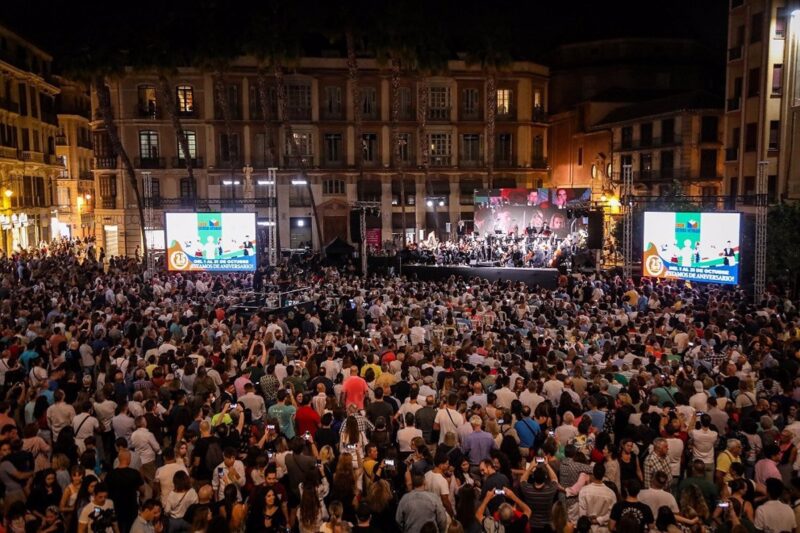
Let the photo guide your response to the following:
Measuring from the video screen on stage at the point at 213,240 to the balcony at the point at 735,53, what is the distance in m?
25.4

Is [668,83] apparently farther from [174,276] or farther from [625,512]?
[625,512]

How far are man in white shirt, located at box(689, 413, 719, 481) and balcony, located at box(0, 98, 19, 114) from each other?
41.9m

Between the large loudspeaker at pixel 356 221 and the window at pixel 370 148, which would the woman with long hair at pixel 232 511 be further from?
the window at pixel 370 148

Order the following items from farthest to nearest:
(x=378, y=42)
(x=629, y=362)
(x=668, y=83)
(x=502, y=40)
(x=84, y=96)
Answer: (x=84, y=96) < (x=668, y=83) < (x=502, y=40) < (x=378, y=42) < (x=629, y=362)

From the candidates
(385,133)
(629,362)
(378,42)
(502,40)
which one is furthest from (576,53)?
(629,362)

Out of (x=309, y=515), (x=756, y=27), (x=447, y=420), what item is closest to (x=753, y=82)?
(x=756, y=27)

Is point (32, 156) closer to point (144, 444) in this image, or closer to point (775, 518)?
point (144, 444)

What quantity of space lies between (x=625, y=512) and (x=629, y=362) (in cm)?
610

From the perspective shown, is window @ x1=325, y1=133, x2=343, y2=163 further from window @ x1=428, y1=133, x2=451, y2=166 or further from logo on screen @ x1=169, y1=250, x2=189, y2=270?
logo on screen @ x1=169, y1=250, x2=189, y2=270

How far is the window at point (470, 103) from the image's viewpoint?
157 ft

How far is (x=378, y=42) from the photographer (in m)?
30.5

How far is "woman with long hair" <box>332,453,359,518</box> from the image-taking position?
709 cm

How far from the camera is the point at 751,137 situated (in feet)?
110

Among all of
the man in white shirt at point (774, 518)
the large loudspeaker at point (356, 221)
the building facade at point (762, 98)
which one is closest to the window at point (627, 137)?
the building facade at point (762, 98)
